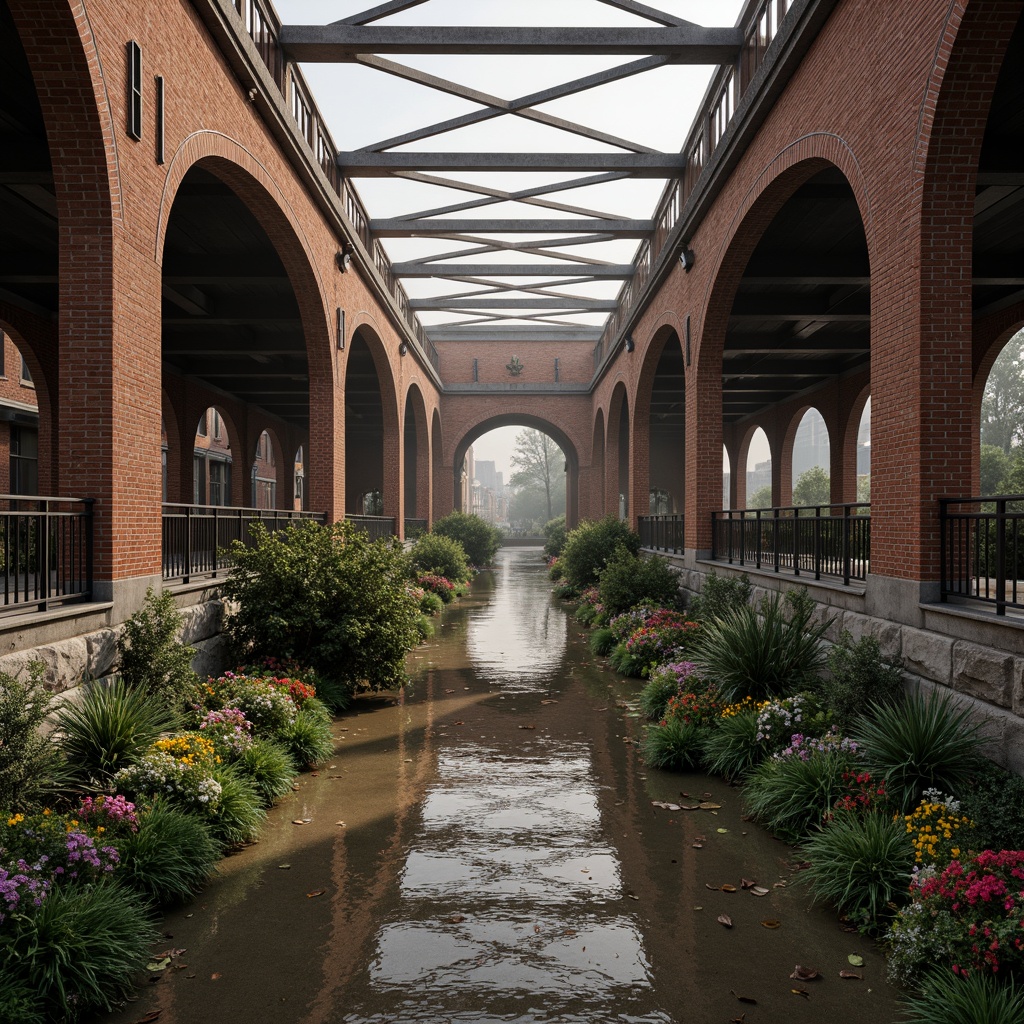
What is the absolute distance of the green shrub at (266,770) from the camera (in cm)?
594

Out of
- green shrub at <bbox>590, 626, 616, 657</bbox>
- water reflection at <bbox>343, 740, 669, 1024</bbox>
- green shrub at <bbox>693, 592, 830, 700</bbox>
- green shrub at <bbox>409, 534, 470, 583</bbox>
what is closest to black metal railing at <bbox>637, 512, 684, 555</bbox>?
green shrub at <bbox>590, 626, 616, 657</bbox>

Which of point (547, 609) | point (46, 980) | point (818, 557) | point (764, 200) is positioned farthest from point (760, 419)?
point (46, 980)

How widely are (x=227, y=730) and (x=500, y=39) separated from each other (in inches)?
368

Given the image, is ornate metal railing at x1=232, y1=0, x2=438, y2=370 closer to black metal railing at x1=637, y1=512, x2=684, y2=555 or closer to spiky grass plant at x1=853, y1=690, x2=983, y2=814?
black metal railing at x1=637, y1=512, x2=684, y2=555

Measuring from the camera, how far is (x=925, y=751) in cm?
504

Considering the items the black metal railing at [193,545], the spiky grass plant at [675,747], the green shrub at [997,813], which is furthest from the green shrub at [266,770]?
the green shrub at [997,813]

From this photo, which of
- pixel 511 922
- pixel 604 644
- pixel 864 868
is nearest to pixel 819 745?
pixel 864 868

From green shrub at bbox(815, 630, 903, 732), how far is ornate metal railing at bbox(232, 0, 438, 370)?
8966mm

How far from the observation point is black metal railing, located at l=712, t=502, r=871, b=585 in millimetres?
7734

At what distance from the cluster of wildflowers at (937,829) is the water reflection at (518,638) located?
576 centimetres

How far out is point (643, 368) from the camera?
61.4 ft

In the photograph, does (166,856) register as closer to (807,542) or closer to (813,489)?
(807,542)

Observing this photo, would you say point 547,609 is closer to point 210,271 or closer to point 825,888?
point 210,271

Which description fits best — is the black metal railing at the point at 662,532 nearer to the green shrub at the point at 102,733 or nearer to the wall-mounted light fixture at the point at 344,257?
the wall-mounted light fixture at the point at 344,257
